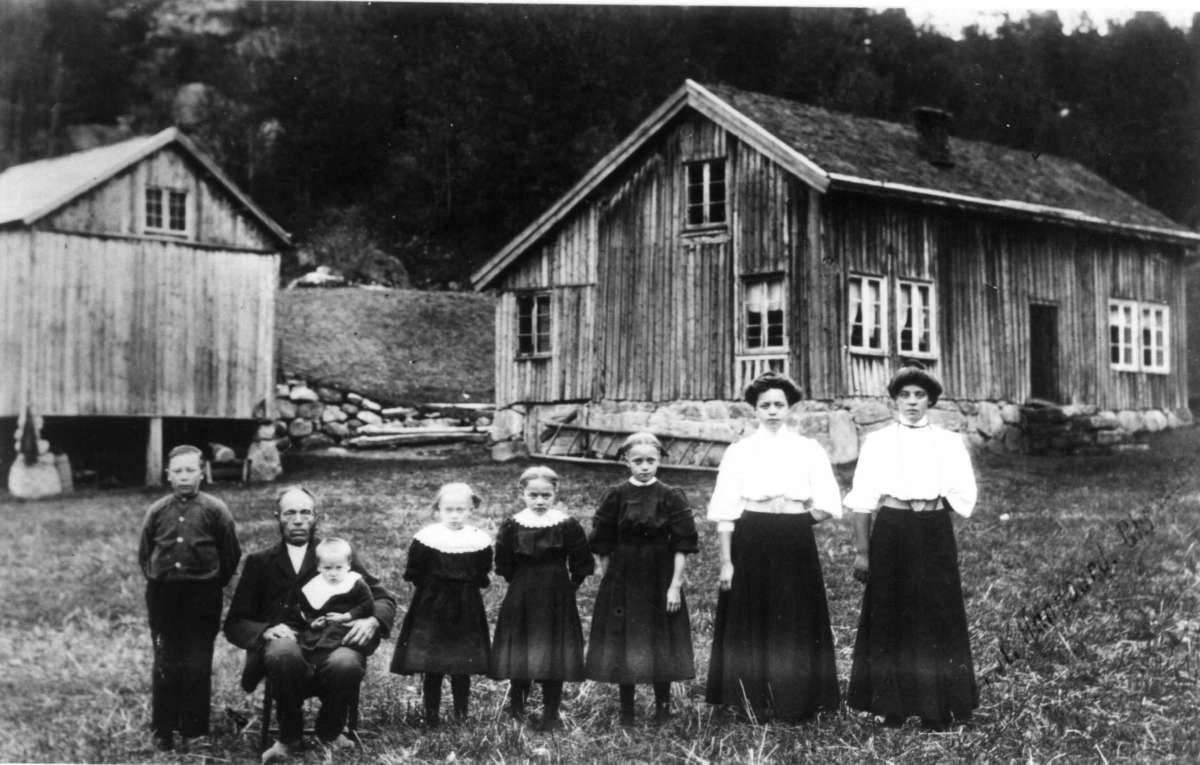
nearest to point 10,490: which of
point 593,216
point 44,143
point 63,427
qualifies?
point 63,427

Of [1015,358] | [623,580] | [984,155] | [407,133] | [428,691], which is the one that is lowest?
[428,691]

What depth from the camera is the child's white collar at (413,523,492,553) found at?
6938mm

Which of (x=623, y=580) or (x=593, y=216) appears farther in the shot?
(x=593, y=216)

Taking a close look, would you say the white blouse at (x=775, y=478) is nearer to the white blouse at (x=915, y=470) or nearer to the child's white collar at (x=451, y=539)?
the white blouse at (x=915, y=470)

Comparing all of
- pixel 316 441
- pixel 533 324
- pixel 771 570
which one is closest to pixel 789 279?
pixel 533 324

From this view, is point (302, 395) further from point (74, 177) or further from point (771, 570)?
point (771, 570)

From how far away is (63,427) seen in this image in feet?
73.9

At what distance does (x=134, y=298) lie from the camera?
71.8 ft

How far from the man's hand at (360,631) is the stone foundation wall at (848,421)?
13371 mm

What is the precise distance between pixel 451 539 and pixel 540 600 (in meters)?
0.61

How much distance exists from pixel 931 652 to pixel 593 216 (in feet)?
55.3

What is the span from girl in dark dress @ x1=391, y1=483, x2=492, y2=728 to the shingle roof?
523 inches

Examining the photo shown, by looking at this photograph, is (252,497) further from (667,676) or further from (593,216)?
(667,676)

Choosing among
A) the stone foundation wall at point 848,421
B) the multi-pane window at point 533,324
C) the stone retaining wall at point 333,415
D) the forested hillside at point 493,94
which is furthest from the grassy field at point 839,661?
the forested hillside at point 493,94
